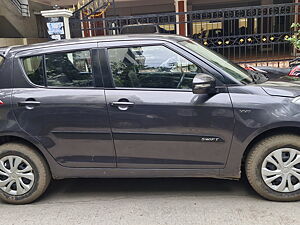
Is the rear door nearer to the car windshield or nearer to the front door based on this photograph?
the front door

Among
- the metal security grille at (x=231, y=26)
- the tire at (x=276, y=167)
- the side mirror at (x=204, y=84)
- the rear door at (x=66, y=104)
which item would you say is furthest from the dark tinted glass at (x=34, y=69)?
the metal security grille at (x=231, y=26)

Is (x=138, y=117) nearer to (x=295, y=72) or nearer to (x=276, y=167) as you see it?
(x=276, y=167)

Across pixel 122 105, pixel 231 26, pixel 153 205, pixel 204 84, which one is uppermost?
pixel 231 26

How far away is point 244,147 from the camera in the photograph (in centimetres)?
309

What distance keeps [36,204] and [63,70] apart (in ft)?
5.03

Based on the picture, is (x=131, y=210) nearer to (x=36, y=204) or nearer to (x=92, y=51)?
(x=36, y=204)

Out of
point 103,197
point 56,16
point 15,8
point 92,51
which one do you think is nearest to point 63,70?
point 92,51

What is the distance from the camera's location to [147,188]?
12.0 ft

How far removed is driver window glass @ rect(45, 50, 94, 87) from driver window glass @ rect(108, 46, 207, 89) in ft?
1.03

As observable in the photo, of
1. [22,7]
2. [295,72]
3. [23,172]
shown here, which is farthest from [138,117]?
[22,7]

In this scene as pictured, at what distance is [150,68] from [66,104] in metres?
0.96

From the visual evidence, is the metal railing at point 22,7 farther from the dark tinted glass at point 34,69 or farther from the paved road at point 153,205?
the paved road at point 153,205

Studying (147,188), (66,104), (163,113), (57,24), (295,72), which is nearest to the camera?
(163,113)

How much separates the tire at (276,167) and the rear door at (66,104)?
57.9 inches
